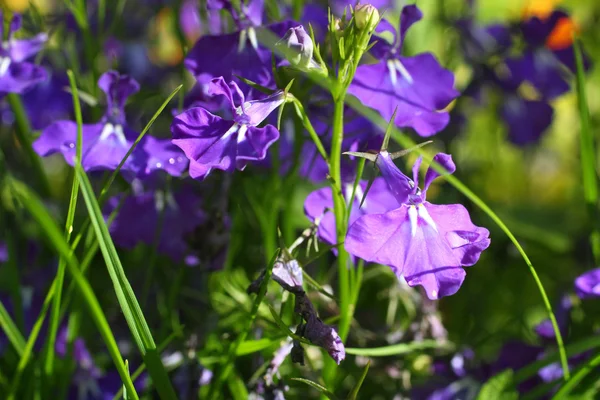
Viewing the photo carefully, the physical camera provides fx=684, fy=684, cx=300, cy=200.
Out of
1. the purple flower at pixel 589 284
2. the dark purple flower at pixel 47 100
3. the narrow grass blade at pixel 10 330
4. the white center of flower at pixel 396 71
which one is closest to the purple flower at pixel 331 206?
the white center of flower at pixel 396 71

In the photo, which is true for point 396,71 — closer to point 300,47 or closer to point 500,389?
point 300,47

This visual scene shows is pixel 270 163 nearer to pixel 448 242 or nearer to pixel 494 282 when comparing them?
pixel 448 242

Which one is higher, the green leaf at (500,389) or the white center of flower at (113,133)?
the white center of flower at (113,133)

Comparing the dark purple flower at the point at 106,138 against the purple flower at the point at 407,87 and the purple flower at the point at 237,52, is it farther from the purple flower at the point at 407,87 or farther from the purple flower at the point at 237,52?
the purple flower at the point at 407,87

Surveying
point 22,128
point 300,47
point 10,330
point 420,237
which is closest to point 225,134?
point 300,47

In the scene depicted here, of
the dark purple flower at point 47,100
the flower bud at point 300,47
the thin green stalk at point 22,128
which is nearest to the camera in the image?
the flower bud at point 300,47

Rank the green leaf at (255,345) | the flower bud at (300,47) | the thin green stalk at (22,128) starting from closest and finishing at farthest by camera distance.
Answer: the flower bud at (300,47), the green leaf at (255,345), the thin green stalk at (22,128)
